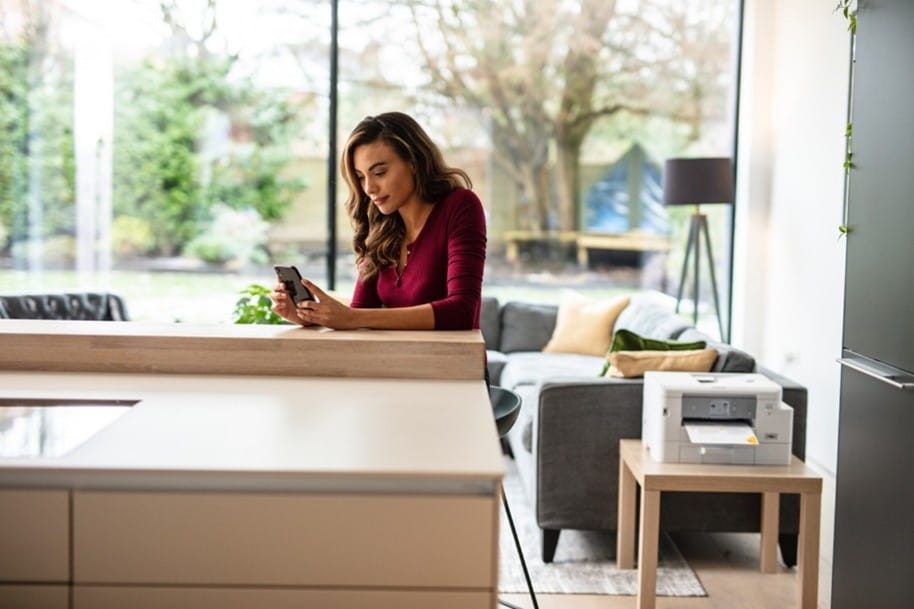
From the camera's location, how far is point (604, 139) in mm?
6609

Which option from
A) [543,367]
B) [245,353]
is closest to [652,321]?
[543,367]

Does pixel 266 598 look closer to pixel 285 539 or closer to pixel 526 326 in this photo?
pixel 285 539

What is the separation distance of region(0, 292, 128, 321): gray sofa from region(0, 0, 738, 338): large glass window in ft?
1.84

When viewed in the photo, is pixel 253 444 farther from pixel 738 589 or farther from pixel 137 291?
pixel 137 291

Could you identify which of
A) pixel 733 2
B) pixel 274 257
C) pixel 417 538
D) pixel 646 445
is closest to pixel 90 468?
pixel 417 538

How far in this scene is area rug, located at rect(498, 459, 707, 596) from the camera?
328 cm

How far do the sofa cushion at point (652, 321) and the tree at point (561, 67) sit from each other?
1179 millimetres

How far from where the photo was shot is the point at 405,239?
2.68m

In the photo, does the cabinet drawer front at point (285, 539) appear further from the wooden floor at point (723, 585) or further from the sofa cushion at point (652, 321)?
the sofa cushion at point (652, 321)

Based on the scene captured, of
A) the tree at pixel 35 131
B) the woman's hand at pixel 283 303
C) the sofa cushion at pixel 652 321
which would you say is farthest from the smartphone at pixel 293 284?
the tree at pixel 35 131

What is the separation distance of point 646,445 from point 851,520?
83 centimetres

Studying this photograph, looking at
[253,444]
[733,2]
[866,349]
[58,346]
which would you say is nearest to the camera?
[253,444]

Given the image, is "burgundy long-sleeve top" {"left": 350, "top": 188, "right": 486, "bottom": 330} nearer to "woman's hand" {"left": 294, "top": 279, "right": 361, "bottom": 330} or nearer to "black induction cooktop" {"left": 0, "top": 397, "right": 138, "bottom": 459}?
"woman's hand" {"left": 294, "top": 279, "right": 361, "bottom": 330}

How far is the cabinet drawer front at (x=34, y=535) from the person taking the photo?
155cm
